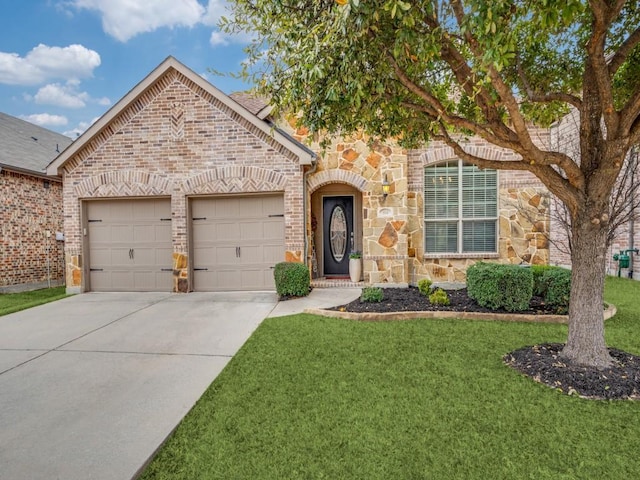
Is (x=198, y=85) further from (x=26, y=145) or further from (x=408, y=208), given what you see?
(x=26, y=145)

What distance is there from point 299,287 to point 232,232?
237 centimetres

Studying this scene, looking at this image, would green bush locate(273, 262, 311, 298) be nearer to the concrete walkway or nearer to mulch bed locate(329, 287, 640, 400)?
the concrete walkway

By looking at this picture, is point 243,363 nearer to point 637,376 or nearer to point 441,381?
point 441,381

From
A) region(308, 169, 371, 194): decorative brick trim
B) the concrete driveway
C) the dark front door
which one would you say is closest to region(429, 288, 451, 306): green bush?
the concrete driveway

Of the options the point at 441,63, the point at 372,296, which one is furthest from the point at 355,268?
the point at 441,63

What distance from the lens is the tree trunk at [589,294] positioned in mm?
3684

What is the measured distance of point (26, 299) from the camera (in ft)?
28.1

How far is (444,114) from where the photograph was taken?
3672 millimetres

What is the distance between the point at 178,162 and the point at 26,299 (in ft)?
16.7

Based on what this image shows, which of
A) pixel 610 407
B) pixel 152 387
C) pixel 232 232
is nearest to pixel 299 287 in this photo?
pixel 232 232

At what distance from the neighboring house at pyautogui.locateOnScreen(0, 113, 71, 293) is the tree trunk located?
12.7 meters

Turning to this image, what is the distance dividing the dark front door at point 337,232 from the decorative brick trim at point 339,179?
106 cm

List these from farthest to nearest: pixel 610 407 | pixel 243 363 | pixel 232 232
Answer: pixel 232 232 → pixel 243 363 → pixel 610 407

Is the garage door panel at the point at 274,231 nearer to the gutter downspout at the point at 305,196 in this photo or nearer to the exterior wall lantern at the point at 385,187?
the gutter downspout at the point at 305,196
